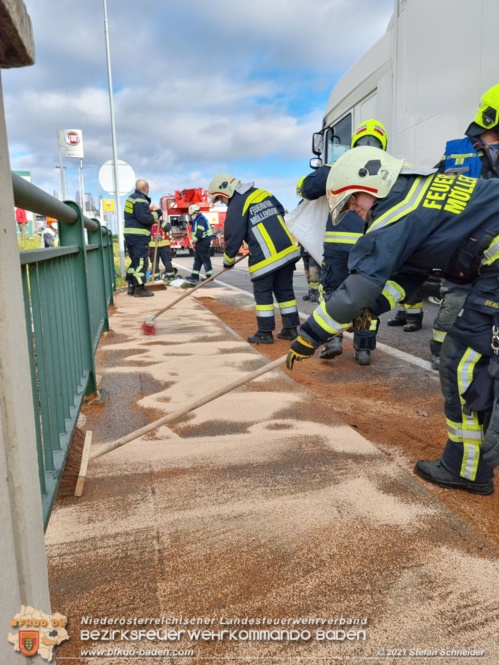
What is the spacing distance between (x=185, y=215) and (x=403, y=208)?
26.9m

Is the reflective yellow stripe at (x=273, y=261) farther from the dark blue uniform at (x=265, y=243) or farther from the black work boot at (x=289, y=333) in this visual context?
the black work boot at (x=289, y=333)

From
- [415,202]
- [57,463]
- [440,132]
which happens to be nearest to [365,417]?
[415,202]

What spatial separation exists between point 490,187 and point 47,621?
7.11 ft

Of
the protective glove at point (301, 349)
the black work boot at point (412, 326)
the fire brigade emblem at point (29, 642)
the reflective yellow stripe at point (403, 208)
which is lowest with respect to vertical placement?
the black work boot at point (412, 326)

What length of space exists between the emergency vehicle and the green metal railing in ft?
78.1

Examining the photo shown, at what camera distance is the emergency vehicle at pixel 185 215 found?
27.8 meters

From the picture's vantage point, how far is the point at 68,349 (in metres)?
2.82

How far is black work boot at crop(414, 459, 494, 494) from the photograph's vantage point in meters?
2.46

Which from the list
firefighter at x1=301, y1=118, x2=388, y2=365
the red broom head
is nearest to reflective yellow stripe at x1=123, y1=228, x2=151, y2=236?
the red broom head

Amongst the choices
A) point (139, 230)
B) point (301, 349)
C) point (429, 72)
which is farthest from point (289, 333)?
point (139, 230)

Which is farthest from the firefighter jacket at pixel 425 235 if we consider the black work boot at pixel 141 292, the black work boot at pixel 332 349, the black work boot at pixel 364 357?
the black work boot at pixel 141 292

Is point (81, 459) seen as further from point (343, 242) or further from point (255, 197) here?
point (255, 197)

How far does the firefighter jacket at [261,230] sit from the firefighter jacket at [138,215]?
4087mm

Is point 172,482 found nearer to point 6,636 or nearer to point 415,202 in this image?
point 6,636
